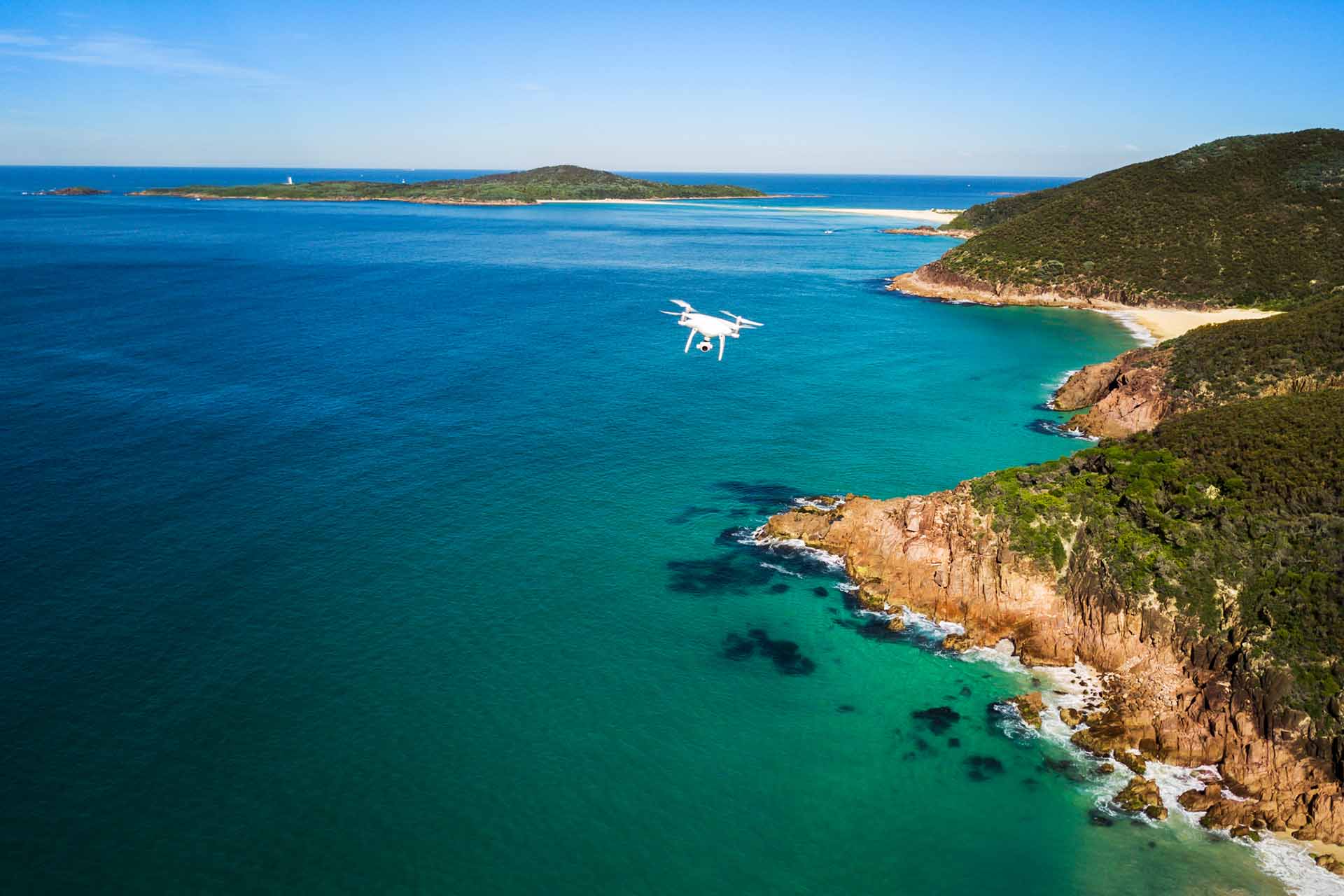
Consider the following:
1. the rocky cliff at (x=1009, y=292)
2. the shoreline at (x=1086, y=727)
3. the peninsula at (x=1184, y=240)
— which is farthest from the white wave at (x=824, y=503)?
the rocky cliff at (x=1009, y=292)

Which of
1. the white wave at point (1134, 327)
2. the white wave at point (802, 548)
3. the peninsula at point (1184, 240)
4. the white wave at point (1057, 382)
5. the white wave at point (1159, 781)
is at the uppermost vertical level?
the peninsula at point (1184, 240)

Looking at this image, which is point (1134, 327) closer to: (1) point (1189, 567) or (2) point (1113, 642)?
(1) point (1189, 567)

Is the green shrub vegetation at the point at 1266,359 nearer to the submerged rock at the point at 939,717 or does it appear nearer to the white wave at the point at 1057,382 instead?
the white wave at the point at 1057,382

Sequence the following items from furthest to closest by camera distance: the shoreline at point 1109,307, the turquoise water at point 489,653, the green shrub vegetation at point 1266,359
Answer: the shoreline at point 1109,307 → the green shrub vegetation at point 1266,359 → the turquoise water at point 489,653

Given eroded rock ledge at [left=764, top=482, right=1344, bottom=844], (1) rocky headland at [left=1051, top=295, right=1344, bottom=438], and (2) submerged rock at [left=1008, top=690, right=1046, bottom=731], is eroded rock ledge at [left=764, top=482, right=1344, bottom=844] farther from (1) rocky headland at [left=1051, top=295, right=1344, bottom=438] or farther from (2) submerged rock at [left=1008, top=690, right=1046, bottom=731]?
(1) rocky headland at [left=1051, top=295, right=1344, bottom=438]

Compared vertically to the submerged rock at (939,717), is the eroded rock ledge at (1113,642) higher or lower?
higher

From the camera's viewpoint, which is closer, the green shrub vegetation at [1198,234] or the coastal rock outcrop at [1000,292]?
the green shrub vegetation at [1198,234]

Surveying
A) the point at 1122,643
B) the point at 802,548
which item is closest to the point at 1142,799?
the point at 1122,643
